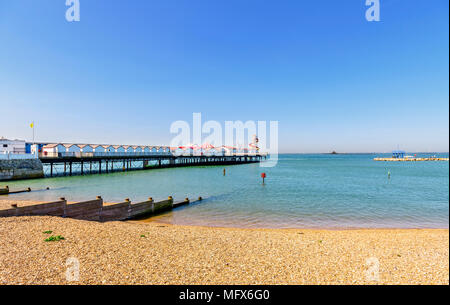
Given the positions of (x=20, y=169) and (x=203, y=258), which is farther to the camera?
(x=20, y=169)

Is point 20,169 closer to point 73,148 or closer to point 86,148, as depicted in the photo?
point 73,148

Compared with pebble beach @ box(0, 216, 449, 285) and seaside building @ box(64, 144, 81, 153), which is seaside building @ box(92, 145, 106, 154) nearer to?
seaside building @ box(64, 144, 81, 153)

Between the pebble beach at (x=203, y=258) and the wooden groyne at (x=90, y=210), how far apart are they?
1222 mm

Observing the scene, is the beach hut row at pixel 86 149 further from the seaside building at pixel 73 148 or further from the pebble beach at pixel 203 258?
the pebble beach at pixel 203 258

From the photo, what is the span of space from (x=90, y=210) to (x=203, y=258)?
8.49m

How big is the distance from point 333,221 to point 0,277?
14560mm

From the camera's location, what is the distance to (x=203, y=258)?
6520mm

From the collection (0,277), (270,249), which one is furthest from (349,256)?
(0,277)

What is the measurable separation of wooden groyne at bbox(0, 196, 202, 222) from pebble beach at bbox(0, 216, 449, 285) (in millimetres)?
1222

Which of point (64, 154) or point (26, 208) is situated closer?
point (26, 208)

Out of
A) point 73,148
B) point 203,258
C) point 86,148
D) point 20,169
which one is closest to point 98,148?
point 86,148

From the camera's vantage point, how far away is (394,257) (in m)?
6.98

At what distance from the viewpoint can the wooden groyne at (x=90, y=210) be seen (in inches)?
414
